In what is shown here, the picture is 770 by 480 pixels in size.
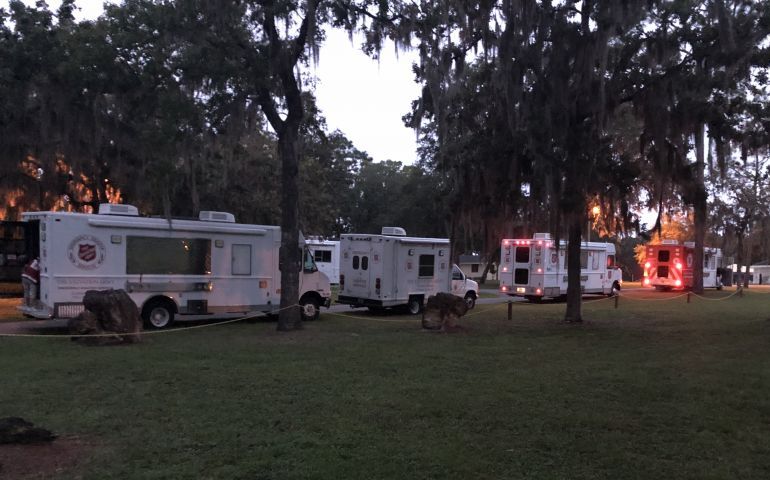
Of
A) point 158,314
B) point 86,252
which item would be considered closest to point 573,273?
point 158,314

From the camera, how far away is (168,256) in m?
13.7

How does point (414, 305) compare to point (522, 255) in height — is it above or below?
below

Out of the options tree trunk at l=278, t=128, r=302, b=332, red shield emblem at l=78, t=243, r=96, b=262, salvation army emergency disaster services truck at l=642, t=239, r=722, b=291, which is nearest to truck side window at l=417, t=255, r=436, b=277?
tree trunk at l=278, t=128, r=302, b=332

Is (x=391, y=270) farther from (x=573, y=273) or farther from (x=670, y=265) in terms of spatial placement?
(x=670, y=265)

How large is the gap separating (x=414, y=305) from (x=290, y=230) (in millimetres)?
6675

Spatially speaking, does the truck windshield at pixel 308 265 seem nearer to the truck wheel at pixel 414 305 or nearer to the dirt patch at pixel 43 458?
Result: the truck wheel at pixel 414 305

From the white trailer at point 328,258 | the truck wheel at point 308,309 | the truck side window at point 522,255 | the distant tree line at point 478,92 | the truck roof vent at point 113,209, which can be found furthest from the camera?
the white trailer at point 328,258

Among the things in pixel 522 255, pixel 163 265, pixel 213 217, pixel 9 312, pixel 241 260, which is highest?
pixel 213 217

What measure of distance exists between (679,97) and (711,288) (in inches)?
1140

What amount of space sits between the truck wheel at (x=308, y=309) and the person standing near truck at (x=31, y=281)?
609cm

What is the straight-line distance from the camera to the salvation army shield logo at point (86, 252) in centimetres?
1238

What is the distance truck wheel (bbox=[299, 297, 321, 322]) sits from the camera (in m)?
15.8

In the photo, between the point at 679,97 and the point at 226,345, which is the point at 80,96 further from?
the point at 679,97

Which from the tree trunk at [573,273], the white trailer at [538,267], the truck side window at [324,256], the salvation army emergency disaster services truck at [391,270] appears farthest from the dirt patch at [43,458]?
the truck side window at [324,256]
